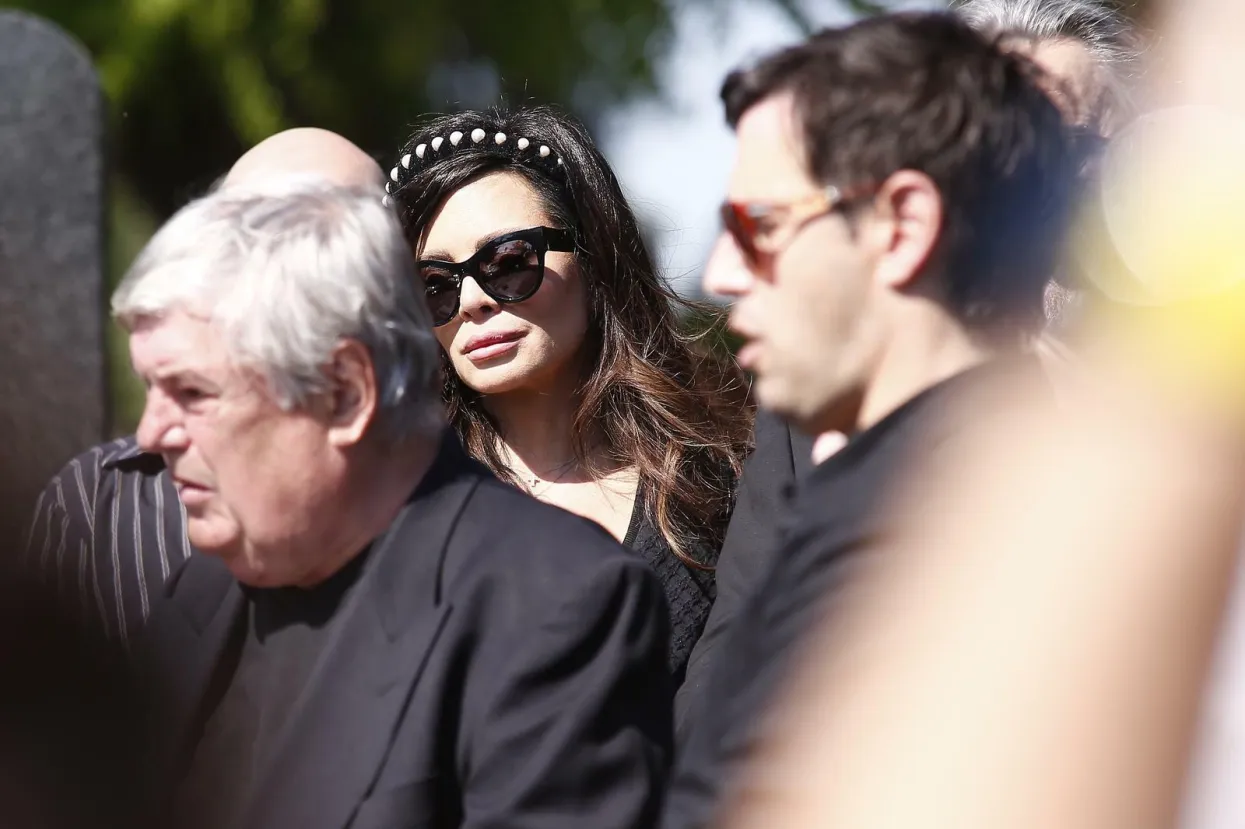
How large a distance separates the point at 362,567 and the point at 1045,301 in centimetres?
109

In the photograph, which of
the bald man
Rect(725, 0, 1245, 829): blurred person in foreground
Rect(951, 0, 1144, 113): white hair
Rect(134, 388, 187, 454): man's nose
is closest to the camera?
Rect(725, 0, 1245, 829): blurred person in foreground

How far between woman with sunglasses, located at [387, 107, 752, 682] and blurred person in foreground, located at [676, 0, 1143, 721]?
1.04ft

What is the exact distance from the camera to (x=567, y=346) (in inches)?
123

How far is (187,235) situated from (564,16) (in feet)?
15.4

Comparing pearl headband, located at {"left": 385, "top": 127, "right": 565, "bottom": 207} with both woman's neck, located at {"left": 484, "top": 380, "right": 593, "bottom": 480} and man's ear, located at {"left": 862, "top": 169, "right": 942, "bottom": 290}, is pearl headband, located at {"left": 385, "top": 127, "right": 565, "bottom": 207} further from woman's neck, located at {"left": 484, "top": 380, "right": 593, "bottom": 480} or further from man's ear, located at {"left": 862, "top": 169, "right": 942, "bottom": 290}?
man's ear, located at {"left": 862, "top": 169, "right": 942, "bottom": 290}

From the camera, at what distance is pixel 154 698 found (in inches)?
71.1

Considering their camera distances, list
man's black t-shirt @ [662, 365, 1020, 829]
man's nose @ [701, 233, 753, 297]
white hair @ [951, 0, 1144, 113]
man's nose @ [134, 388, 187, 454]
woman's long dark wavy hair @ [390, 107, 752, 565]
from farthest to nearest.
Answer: woman's long dark wavy hair @ [390, 107, 752, 565], white hair @ [951, 0, 1144, 113], man's nose @ [134, 388, 187, 454], man's nose @ [701, 233, 753, 297], man's black t-shirt @ [662, 365, 1020, 829]

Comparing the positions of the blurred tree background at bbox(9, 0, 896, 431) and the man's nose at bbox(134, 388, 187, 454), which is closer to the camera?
the man's nose at bbox(134, 388, 187, 454)

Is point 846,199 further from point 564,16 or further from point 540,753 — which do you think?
point 564,16

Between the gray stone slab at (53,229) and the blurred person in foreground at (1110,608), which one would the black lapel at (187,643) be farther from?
the gray stone slab at (53,229)

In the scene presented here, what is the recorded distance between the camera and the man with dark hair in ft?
5.49

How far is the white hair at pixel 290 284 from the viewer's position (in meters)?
1.85

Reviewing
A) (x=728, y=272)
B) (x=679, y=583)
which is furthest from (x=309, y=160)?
(x=728, y=272)

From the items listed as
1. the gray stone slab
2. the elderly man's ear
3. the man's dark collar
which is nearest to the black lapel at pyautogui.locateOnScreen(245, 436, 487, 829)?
the elderly man's ear
